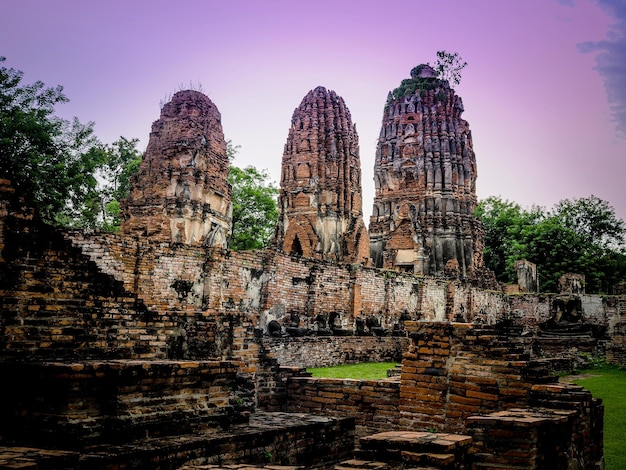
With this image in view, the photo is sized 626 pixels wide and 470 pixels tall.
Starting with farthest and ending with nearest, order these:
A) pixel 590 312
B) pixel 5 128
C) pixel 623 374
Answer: pixel 590 312 → pixel 5 128 → pixel 623 374

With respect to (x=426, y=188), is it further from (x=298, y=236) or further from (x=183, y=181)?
(x=183, y=181)

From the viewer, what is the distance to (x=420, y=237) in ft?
120

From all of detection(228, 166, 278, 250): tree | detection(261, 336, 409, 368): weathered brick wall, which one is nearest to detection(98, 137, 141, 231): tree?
detection(228, 166, 278, 250): tree

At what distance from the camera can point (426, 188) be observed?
38.4 meters

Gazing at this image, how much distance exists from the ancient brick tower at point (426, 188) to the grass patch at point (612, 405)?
19.8 metres

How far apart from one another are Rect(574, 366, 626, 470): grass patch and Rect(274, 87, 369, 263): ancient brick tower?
46.0 feet

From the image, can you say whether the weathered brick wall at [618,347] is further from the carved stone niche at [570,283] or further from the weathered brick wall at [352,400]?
the carved stone niche at [570,283]

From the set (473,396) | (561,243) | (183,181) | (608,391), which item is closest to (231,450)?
(473,396)

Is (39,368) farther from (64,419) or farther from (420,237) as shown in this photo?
(420,237)

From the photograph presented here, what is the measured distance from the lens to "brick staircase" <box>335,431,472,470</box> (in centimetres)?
385

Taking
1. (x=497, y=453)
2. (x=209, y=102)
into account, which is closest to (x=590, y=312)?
(x=209, y=102)

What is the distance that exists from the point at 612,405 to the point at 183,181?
52.5 feet

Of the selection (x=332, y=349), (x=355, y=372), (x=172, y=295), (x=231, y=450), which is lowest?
(x=355, y=372)

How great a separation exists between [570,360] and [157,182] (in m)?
15.4
